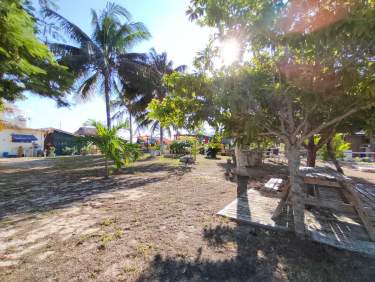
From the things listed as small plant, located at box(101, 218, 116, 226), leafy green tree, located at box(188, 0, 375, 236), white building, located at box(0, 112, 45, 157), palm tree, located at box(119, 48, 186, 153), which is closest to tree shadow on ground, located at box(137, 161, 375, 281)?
leafy green tree, located at box(188, 0, 375, 236)

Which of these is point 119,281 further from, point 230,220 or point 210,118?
point 210,118

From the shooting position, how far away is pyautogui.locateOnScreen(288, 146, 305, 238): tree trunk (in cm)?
340

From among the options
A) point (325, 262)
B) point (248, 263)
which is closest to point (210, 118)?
point (248, 263)

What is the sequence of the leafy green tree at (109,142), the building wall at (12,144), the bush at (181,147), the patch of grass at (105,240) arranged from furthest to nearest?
the building wall at (12,144)
the bush at (181,147)
the leafy green tree at (109,142)
the patch of grass at (105,240)

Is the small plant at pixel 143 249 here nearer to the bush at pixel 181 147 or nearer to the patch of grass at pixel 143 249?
the patch of grass at pixel 143 249

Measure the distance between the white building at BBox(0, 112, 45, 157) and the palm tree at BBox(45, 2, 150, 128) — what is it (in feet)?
50.9

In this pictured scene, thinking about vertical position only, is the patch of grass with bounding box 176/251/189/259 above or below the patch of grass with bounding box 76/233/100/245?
below

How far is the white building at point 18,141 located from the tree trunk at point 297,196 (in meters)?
30.8

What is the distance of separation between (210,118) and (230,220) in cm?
200

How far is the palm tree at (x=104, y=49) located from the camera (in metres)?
15.3

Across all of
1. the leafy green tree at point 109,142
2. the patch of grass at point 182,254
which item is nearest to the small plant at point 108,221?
the patch of grass at point 182,254

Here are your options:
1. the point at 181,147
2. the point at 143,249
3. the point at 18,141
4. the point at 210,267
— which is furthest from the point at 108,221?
the point at 18,141

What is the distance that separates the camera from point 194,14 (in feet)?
10.8

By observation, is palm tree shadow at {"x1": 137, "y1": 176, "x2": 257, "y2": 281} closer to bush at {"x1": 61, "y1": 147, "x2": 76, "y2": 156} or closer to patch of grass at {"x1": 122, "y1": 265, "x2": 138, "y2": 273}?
patch of grass at {"x1": 122, "y1": 265, "x2": 138, "y2": 273}
